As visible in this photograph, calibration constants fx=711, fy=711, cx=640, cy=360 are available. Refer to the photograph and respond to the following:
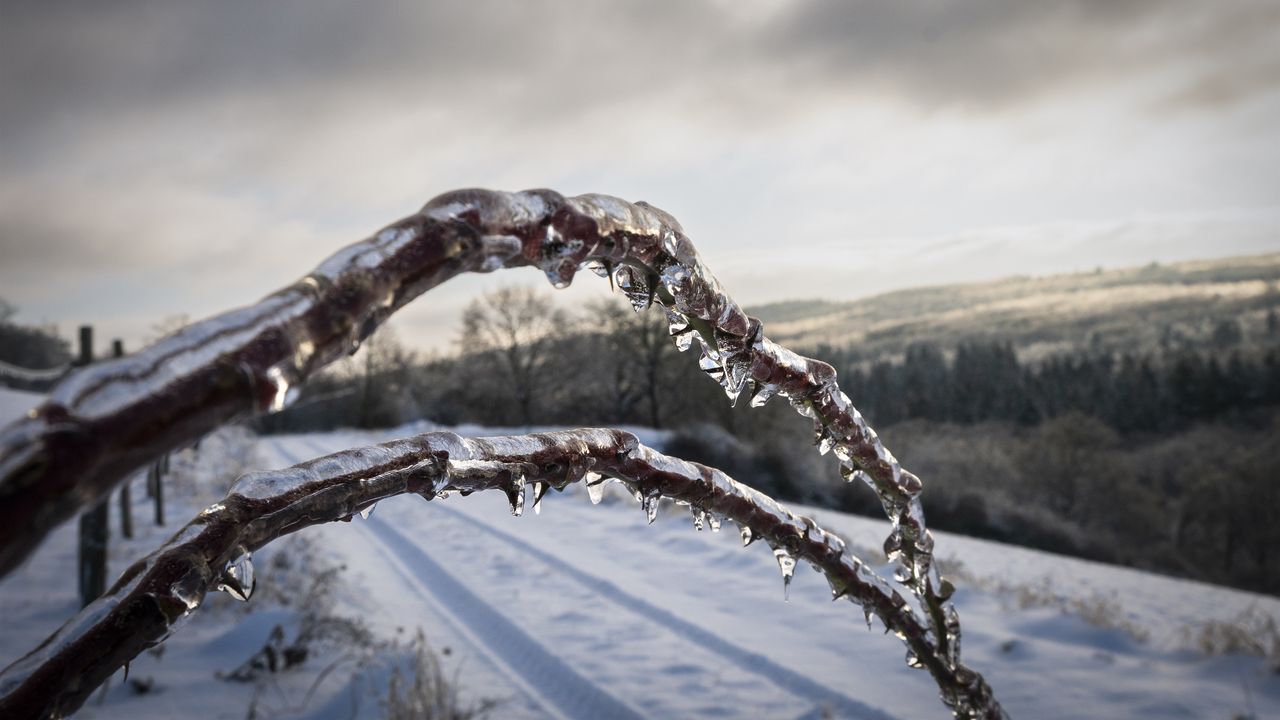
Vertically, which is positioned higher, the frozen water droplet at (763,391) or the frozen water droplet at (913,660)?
the frozen water droplet at (763,391)

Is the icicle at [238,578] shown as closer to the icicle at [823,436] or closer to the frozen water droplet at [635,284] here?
the frozen water droplet at [635,284]

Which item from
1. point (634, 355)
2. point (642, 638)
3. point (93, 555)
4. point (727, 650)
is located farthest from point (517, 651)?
point (634, 355)

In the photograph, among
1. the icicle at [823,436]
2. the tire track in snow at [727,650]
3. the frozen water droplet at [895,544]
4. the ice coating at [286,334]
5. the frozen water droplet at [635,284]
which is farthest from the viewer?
the tire track in snow at [727,650]

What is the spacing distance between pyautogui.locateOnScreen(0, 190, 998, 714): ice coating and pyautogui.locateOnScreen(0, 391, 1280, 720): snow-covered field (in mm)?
5157

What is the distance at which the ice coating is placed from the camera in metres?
0.28

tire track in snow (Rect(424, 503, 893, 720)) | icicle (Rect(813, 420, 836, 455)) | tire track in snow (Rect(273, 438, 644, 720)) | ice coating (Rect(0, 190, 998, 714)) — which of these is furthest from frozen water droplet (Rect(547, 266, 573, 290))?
tire track in snow (Rect(424, 503, 893, 720))

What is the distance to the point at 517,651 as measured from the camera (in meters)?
6.25

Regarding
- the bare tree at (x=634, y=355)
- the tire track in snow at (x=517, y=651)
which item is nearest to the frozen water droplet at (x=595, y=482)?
the tire track in snow at (x=517, y=651)

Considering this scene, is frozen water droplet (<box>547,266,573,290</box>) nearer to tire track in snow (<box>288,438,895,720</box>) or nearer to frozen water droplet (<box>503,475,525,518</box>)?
frozen water droplet (<box>503,475,525,518</box>)

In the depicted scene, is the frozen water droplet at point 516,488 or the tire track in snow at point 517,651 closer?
the frozen water droplet at point 516,488

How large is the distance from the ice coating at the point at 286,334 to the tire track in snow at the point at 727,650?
531 cm

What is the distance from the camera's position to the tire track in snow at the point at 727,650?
5.09m

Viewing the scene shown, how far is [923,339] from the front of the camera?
6109 centimetres

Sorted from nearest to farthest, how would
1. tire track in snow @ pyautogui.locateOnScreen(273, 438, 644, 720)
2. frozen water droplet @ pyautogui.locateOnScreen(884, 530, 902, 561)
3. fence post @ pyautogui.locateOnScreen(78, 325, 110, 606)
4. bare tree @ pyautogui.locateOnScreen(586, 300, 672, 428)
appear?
frozen water droplet @ pyautogui.locateOnScreen(884, 530, 902, 561)
tire track in snow @ pyautogui.locateOnScreen(273, 438, 644, 720)
fence post @ pyautogui.locateOnScreen(78, 325, 110, 606)
bare tree @ pyautogui.locateOnScreen(586, 300, 672, 428)
